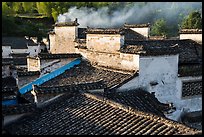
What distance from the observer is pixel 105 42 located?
13.5 metres

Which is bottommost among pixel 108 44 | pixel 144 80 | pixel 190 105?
pixel 190 105

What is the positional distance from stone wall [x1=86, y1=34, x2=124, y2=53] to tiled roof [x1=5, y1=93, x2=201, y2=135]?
3.47 metres

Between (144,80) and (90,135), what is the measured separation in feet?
15.2

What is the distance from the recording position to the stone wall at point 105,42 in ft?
42.4

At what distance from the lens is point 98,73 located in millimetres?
12922

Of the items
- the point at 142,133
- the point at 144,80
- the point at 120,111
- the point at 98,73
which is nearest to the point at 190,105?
the point at 144,80

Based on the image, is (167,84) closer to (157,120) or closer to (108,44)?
(108,44)

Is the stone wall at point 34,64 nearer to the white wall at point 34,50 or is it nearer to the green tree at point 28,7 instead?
the white wall at point 34,50

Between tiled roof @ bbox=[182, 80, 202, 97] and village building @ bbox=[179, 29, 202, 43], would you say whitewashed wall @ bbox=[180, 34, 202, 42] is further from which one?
tiled roof @ bbox=[182, 80, 202, 97]

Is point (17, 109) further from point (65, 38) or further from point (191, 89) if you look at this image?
point (65, 38)

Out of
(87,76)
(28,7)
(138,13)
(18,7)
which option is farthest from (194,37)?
(18,7)

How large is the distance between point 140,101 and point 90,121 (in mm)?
2853

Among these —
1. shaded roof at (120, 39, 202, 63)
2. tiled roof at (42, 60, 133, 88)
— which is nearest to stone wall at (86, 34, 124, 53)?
shaded roof at (120, 39, 202, 63)

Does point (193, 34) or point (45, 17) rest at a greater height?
point (45, 17)
